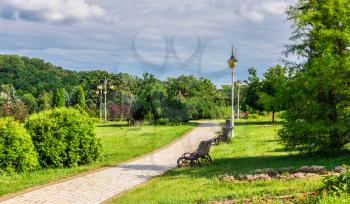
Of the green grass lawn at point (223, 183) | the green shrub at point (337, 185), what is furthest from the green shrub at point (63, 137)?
the green shrub at point (337, 185)

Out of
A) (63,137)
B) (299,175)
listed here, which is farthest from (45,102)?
(299,175)

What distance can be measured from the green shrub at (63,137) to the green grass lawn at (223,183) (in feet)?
11.2

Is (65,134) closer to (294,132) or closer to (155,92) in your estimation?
(294,132)

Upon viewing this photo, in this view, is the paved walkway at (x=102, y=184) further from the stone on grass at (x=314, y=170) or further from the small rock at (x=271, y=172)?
the stone on grass at (x=314, y=170)

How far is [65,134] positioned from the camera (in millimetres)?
16469

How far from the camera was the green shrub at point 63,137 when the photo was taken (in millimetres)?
16016

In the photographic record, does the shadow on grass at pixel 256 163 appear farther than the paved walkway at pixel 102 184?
Yes

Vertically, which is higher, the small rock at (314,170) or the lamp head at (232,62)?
the lamp head at (232,62)

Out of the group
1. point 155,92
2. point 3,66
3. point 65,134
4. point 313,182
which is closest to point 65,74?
point 3,66

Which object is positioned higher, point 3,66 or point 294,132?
point 3,66

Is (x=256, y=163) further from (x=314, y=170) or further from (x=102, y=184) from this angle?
(x=102, y=184)

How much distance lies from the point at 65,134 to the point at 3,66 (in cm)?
10186

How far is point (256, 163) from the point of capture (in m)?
16.0

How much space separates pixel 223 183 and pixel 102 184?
354 cm
